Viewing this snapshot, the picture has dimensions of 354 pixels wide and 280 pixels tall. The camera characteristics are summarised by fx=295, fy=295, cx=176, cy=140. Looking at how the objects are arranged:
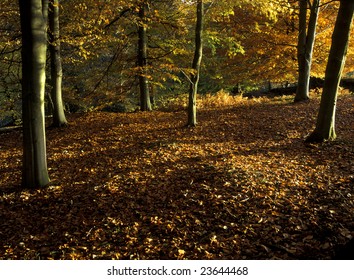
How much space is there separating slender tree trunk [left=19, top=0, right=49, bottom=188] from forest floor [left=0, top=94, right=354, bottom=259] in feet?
2.22

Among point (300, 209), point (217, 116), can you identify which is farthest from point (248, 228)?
point (217, 116)

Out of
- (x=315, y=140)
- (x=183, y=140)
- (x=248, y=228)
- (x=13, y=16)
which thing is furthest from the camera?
(x=13, y=16)

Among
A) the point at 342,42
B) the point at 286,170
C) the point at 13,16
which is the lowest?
the point at 286,170

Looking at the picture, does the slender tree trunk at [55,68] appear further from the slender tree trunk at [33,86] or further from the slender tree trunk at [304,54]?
the slender tree trunk at [304,54]

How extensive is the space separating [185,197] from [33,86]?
3.76 meters

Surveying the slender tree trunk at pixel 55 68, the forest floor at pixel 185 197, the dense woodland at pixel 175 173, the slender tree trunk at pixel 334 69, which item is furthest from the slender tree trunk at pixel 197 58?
the slender tree trunk at pixel 55 68

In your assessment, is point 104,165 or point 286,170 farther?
point 104,165

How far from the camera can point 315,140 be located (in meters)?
8.78

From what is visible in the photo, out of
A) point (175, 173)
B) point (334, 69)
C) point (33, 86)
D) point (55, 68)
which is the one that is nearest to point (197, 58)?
point (334, 69)

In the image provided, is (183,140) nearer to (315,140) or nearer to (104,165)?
(104,165)

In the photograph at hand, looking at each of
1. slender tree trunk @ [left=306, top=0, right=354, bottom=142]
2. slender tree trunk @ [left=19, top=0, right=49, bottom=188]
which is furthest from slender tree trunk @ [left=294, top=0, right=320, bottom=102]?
slender tree trunk @ [left=19, top=0, right=49, bottom=188]

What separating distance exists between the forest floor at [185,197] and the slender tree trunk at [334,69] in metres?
0.43

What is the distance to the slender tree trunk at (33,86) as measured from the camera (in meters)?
5.74

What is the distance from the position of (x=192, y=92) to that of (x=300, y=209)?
Result: 6.57 meters
